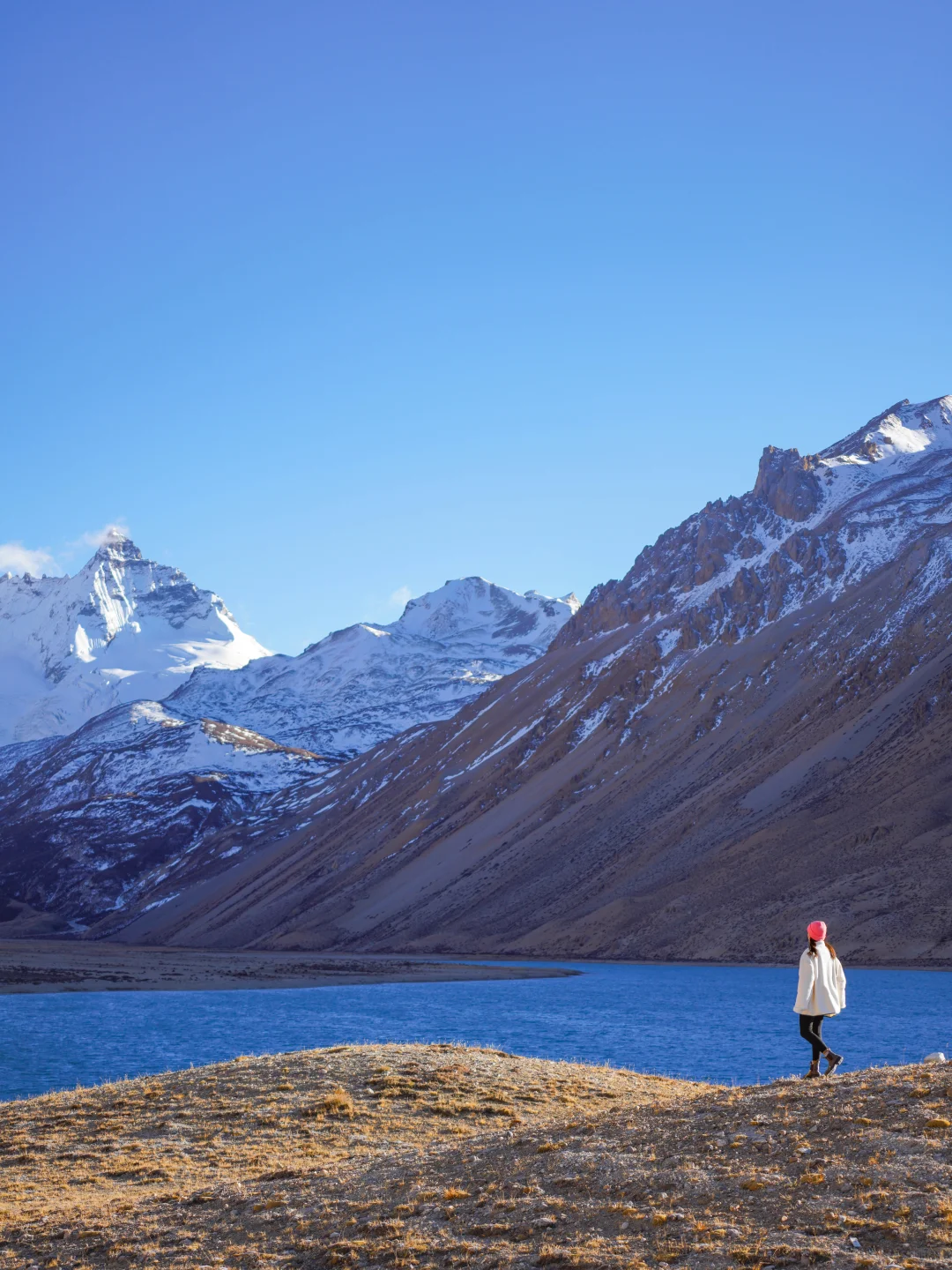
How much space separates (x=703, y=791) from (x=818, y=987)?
381 ft

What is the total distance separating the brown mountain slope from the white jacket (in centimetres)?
7408

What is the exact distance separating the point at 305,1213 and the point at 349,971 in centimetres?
9072

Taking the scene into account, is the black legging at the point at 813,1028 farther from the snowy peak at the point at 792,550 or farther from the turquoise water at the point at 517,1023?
the snowy peak at the point at 792,550

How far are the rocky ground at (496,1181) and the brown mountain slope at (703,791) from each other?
238 ft

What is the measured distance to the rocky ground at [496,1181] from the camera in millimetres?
12727

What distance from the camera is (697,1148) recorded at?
1548 cm

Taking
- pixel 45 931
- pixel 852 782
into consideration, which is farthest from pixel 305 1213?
pixel 45 931

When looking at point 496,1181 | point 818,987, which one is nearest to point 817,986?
point 818,987

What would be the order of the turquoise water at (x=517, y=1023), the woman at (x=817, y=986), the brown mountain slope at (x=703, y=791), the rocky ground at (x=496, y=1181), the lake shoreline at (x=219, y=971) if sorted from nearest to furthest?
the rocky ground at (x=496, y=1181), the woman at (x=817, y=986), the turquoise water at (x=517, y=1023), the lake shoreline at (x=219, y=971), the brown mountain slope at (x=703, y=791)

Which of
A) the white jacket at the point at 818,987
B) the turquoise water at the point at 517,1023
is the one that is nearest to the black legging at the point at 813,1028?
the white jacket at the point at 818,987

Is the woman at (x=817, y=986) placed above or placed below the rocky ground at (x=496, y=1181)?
above

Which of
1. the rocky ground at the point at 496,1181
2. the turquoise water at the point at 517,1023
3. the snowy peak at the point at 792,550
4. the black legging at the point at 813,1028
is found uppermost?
the snowy peak at the point at 792,550

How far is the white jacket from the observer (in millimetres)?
17766

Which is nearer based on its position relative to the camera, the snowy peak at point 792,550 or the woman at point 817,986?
the woman at point 817,986
